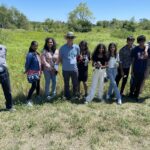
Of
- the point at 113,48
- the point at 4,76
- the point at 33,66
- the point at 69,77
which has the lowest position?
the point at 69,77

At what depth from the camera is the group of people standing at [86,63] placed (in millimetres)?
7652

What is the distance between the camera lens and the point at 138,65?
802 centimetres

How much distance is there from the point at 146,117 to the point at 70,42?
2.41m

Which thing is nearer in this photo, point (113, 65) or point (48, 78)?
point (113, 65)

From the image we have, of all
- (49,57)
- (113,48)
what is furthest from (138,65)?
(49,57)

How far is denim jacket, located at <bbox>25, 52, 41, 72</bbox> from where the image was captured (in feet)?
24.6

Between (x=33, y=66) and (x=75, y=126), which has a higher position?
(x=33, y=66)

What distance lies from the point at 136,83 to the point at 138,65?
0.50 metres

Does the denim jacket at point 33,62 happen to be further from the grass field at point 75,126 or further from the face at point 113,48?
the face at point 113,48

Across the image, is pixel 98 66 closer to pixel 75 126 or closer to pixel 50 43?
pixel 50 43

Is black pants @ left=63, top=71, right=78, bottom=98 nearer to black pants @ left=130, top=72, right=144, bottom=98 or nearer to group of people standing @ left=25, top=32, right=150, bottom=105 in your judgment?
group of people standing @ left=25, top=32, right=150, bottom=105

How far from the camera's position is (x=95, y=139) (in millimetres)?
5781

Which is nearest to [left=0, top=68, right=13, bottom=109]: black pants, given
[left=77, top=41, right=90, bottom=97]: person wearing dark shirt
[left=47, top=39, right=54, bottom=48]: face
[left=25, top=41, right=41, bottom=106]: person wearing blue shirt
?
[left=25, top=41, right=41, bottom=106]: person wearing blue shirt

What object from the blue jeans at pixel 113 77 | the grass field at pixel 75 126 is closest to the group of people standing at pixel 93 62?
the blue jeans at pixel 113 77
